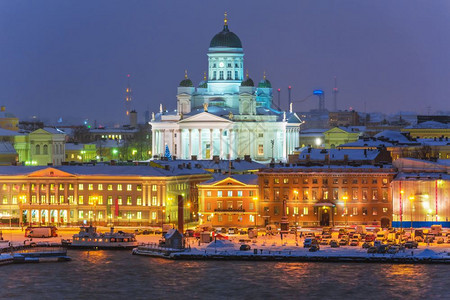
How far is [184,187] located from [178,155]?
35349 mm

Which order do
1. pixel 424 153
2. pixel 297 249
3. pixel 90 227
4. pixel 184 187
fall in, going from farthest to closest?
1. pixel 424 153
2. pixel 184 187
3. pixel 90 227
4. pixel 297 249

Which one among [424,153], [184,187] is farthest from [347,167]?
[424,153]

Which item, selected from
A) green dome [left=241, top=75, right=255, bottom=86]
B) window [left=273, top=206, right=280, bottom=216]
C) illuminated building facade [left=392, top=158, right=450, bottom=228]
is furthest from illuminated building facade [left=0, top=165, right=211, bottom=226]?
green dome [left=241, top=75, right=255, bottom=86]

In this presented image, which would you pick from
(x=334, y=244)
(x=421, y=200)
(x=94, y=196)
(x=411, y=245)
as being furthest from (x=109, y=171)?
(x=411, y=245)

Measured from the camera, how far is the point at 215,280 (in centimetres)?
7575

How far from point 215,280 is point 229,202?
74.8 ft

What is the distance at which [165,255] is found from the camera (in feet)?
276

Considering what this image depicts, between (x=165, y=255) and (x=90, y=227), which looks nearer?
(x=165, y=255)

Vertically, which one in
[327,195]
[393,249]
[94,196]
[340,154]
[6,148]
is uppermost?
[6,148]

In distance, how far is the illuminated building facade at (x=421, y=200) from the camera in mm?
94250

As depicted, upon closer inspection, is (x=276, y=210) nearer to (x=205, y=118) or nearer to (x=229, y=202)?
(x=229, y=202)

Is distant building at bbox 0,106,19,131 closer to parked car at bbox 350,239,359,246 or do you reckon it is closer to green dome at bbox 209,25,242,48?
green dome at bbox 209,25,242,48

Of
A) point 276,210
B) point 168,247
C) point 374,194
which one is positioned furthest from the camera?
point 276,210

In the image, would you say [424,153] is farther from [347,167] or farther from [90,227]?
[90,227]
